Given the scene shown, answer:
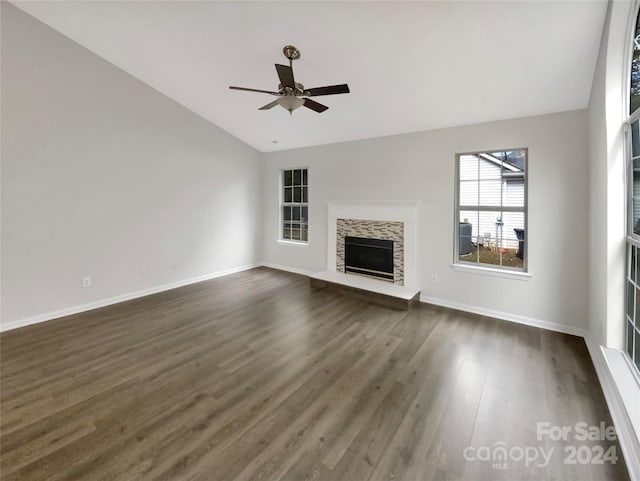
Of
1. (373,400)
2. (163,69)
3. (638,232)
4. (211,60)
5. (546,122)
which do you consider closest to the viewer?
(638,232)

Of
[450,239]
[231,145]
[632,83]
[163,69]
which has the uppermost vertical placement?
[163,69]

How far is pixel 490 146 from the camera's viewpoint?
371 cm

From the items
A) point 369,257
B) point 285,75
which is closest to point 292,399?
point 285,75

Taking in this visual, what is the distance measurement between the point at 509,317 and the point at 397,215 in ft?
6.75

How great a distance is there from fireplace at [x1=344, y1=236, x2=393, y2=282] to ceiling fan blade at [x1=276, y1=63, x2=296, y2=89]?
2939 millimetres

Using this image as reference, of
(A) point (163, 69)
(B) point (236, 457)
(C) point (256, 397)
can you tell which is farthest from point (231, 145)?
(B) point (236, 457)

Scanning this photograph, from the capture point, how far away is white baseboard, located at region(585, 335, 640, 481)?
151 cm

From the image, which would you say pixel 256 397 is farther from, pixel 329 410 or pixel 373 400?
pixel 373 400

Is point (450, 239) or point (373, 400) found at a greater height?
point (450, 239)

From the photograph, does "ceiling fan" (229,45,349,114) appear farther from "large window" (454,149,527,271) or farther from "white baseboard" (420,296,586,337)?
"white baseboard" (420,296,586,337)

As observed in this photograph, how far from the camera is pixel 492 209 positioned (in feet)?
12.5

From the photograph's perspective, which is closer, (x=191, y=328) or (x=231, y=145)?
(x=191, y=328)

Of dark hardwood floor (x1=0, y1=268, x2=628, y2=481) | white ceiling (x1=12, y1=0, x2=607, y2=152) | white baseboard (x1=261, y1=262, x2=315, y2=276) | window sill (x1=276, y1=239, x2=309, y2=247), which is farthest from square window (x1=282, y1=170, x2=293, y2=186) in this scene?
dark hardwood floor (x1=0, y1=268, x2=628, y2=481)

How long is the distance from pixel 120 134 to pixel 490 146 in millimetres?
5283
